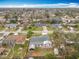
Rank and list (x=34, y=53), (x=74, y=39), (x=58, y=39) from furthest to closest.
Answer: (x=74, y=39) → (x=58, y=39) → (x=34, y=53)

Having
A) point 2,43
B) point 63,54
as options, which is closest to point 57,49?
point 63,54

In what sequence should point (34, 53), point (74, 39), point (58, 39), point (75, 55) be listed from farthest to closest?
1. point (74, 39)
2. point (58, 39)
3. point (34, 53)
4. point (75, 55)

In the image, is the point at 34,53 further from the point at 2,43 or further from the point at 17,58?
the point at 2,43

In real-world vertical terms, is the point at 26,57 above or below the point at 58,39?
below

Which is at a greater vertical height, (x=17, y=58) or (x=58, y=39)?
(x=58, y=39)

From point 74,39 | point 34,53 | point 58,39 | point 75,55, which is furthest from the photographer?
point 74,39

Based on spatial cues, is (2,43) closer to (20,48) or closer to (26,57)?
(20,48)

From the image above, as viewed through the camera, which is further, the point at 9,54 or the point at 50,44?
the point at 50,44

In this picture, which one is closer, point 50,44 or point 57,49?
point 57,49

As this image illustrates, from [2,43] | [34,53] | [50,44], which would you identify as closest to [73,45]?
[50,44]
